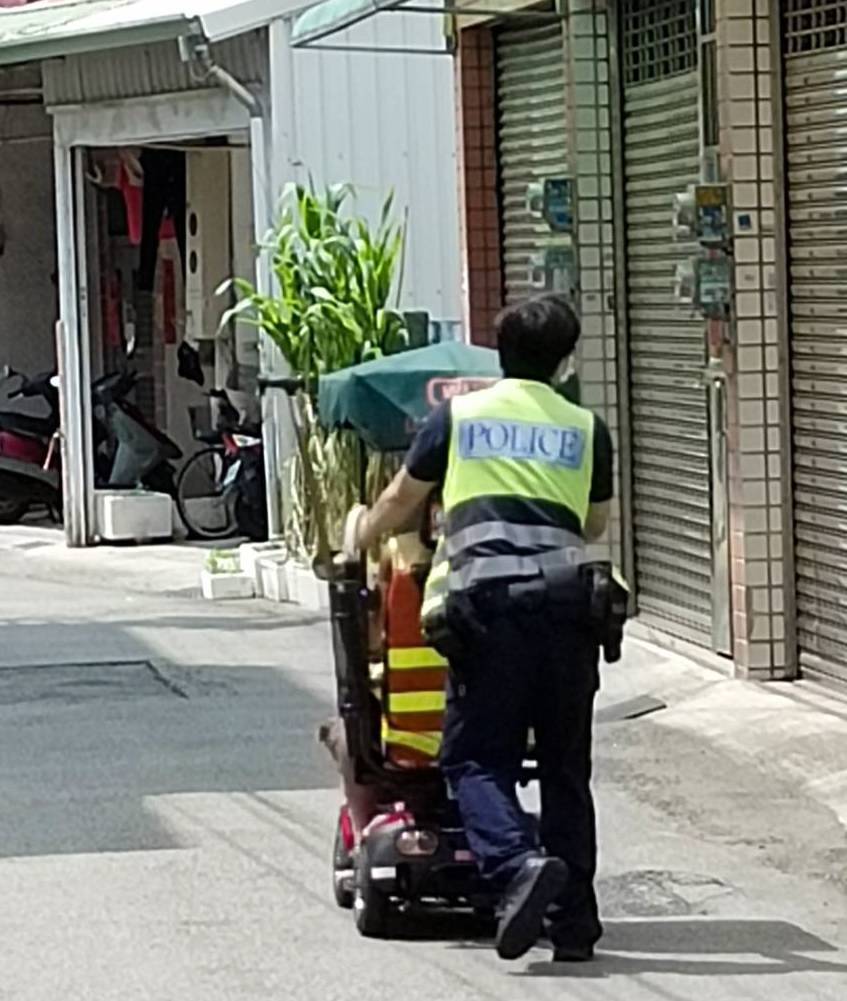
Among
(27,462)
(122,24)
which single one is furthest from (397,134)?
(27,462)

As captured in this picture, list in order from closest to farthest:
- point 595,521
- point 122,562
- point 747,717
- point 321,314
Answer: point 595,521
point 747,717
point 321,314
point 122,562

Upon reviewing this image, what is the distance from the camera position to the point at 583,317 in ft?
44.5

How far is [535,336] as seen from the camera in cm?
712

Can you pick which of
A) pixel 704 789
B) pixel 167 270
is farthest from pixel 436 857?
pixel 167 270

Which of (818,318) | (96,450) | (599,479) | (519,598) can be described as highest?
(818,318)

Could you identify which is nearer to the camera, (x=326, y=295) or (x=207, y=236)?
(x=326, y=295)

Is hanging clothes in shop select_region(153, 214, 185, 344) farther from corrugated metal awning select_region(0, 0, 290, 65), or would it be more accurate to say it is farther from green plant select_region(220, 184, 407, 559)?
Answer: green plant select_region(220, 184, 407, 559)

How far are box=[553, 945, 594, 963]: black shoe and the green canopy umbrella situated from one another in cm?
173

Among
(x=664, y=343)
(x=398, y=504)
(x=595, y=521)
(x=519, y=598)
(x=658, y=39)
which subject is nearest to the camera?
(x=519, y=598)

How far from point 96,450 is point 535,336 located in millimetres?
13006

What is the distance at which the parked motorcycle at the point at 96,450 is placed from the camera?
19750 mm

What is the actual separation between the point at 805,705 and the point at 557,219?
365 cm

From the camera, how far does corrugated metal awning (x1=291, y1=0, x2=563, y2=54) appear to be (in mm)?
12797

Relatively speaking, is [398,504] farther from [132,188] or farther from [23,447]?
[23,447]
